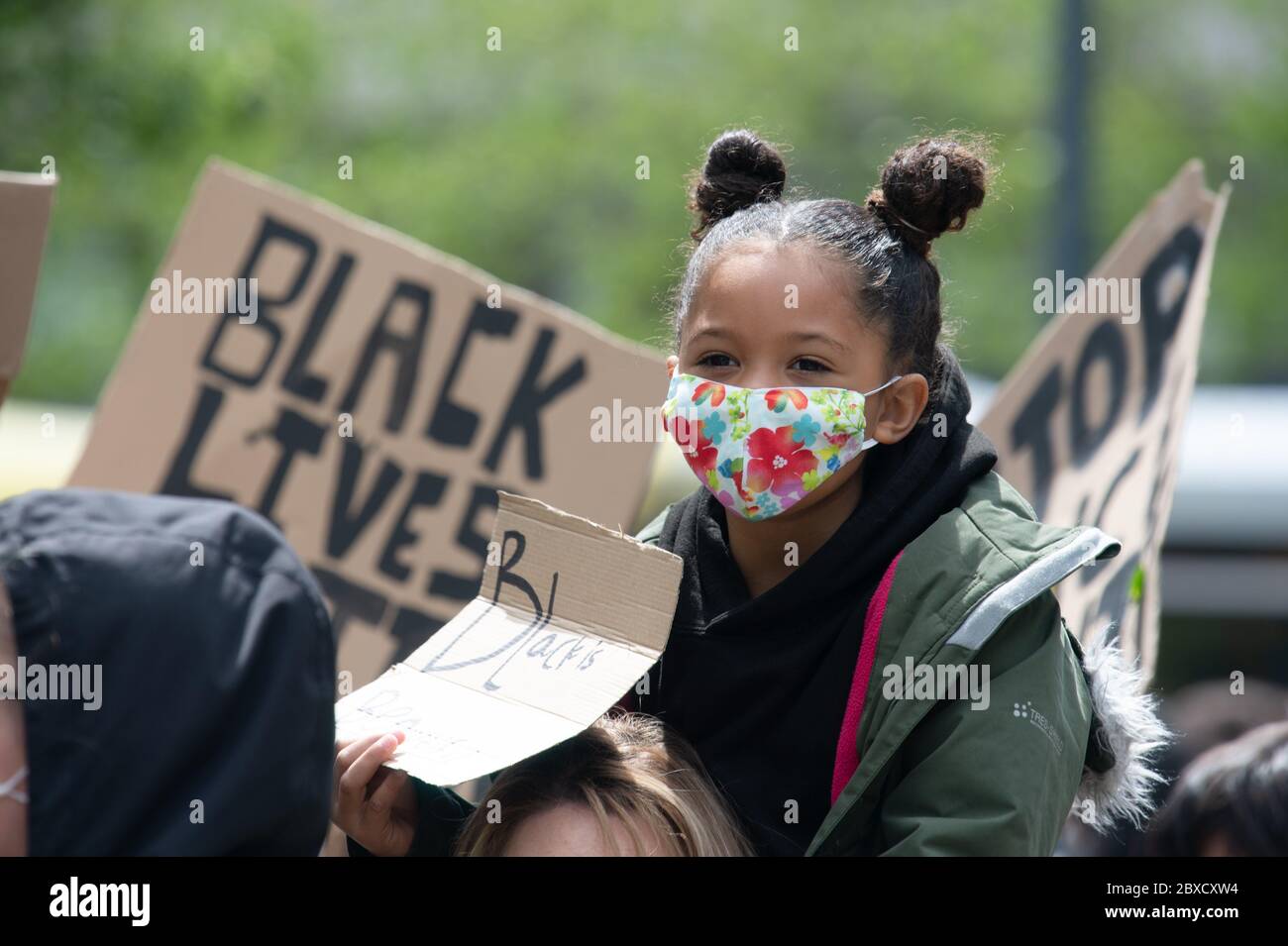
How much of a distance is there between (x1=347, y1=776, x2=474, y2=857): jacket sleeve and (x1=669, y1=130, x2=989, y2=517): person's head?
0.72 meters

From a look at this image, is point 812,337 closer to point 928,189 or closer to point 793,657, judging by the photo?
point 928,189

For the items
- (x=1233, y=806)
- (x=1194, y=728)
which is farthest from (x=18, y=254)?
(x=1194, y=728)

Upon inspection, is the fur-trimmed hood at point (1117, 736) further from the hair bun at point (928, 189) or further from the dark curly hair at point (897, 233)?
the hair bun at point (928, 189)

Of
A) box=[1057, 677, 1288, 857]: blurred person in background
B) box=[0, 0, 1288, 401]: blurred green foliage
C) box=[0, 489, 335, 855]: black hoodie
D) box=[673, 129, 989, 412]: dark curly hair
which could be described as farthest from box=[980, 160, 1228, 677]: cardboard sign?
box=[0, 0, 1288, 401]: blurred green foliage

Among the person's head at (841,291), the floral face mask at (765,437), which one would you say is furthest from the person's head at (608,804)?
the person's head at (841,291)

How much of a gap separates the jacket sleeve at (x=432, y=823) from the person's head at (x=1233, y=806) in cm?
131

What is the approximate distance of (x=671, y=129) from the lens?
47.0 feet

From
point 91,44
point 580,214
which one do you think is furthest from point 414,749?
point 580,214

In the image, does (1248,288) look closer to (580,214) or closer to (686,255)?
(580,214)

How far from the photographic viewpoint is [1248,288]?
15219 millimetres

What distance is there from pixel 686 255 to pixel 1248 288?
1386cm

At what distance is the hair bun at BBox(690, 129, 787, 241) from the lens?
2570mm

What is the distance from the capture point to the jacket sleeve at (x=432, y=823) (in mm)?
2254

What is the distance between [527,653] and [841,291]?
686mm
